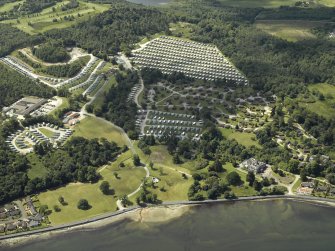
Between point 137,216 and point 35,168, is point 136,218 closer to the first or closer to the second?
point 137,216

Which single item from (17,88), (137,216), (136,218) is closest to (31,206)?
(136,218)

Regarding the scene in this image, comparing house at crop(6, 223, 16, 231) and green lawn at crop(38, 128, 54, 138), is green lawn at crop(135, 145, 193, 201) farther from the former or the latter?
house at crop(6, 223, 16, 231)

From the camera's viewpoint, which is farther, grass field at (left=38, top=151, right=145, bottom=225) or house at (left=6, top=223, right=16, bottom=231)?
grass field at (left=38, top=151, right=145, bottom=225)

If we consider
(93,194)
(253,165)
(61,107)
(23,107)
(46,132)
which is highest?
(253,165)

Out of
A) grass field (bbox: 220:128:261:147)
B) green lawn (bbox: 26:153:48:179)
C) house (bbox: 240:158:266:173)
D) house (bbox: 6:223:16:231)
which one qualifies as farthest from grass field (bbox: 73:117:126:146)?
house (bbox: 6:223:16:231)

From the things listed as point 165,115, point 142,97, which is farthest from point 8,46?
point 165,115

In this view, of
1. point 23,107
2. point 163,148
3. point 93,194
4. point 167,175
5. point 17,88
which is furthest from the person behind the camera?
point 17,88

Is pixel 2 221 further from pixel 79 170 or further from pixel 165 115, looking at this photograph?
pixel 165 115
